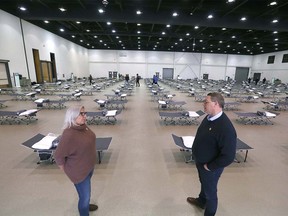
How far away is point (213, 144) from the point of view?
6.10 ft

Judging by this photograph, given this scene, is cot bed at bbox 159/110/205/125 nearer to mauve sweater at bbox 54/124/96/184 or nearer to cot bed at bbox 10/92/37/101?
mauve sweater at bbox 54/124/96/184

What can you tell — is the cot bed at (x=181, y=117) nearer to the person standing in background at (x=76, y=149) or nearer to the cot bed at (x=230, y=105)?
the cot bed at (x=230, y=105)

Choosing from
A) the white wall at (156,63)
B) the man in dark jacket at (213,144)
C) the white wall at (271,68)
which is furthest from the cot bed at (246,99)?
the white wall at (156,63)

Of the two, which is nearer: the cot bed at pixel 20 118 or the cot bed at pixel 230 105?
the cot bed at pixel 20 118

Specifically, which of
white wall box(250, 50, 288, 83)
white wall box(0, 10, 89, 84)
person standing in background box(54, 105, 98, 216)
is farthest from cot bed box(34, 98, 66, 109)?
white wall box(250, 50, 288, 83)

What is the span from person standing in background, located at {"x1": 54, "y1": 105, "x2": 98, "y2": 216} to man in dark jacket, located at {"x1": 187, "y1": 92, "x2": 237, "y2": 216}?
1220 millimetres

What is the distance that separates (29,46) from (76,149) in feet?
67.3

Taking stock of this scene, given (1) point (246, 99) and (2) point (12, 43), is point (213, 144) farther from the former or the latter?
(2) point (12, 43)

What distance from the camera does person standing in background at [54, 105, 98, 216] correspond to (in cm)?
179

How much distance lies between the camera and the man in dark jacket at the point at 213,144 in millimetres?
1772

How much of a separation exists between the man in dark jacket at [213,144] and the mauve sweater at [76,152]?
3.99ft

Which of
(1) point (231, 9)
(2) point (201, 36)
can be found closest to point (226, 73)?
(2) point (201, 36)

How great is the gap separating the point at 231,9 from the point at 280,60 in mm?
25613

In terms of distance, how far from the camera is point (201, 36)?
70.1 ft
